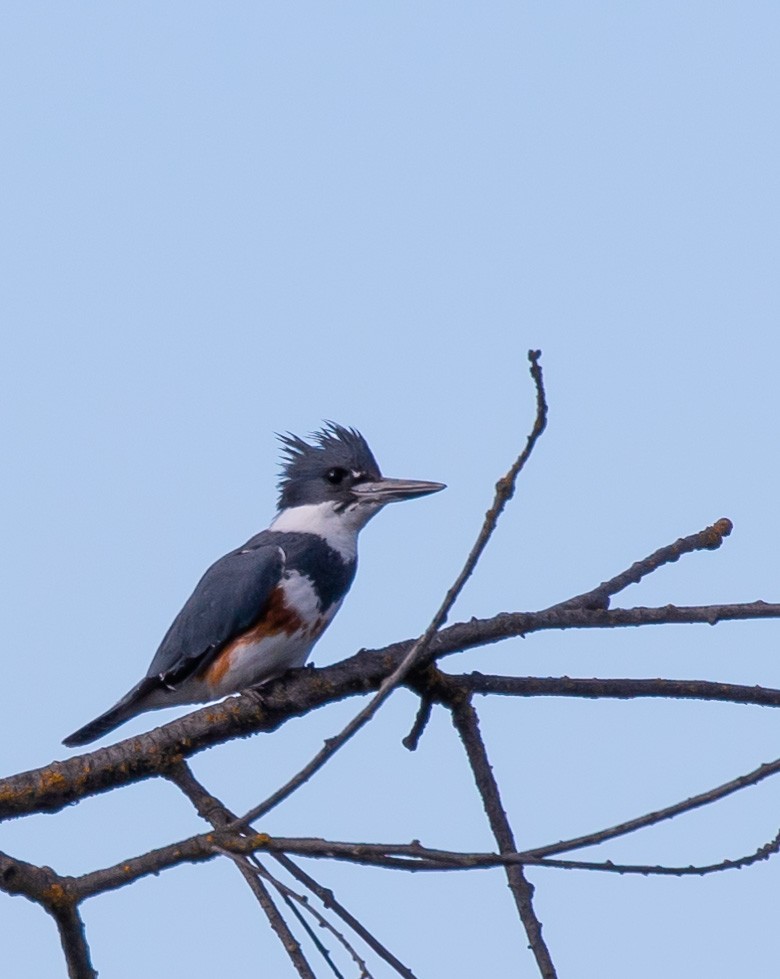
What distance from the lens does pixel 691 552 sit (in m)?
3.12

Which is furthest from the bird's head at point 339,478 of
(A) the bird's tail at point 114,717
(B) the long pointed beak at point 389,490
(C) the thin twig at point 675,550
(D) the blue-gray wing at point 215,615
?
(C) the thin twig at point 675,550

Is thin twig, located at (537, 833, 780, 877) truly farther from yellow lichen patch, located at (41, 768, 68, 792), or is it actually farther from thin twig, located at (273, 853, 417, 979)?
yellow lichen patch, located at (41, 768, 68, 792)

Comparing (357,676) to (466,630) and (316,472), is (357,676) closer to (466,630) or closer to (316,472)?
(466,630)

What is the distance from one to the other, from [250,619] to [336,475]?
0.88 metres

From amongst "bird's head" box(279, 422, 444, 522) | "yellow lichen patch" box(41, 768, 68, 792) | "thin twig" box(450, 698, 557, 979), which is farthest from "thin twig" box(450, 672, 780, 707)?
"bird's head" box(279, 422, 444, 522)

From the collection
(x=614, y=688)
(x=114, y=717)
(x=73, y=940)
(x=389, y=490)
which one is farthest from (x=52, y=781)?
(x=389, y=490)

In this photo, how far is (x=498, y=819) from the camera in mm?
2492

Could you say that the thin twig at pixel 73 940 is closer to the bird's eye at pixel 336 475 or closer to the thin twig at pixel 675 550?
the thin twig at pixel 675 550

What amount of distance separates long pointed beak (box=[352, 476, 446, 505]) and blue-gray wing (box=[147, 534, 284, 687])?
0.59m

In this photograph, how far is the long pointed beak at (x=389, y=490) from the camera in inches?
183

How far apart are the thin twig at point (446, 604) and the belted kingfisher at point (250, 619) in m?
2.10

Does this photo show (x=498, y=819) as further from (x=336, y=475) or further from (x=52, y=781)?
(x=336, y=475)

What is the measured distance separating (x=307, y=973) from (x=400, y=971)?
10.5 inches

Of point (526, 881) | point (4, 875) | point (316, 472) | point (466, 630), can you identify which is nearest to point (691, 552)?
point (466, 630)
